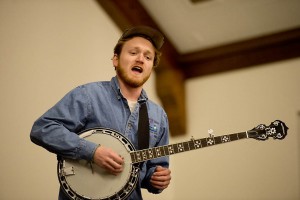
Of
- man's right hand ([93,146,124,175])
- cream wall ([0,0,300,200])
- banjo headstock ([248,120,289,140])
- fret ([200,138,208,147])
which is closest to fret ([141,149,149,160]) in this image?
man's right hand ([93,146,124,175])

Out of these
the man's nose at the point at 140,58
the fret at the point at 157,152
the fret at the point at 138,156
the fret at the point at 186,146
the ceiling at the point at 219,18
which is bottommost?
the fret at the point at 138,156

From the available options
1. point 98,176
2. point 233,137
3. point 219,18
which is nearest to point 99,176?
point 98,176

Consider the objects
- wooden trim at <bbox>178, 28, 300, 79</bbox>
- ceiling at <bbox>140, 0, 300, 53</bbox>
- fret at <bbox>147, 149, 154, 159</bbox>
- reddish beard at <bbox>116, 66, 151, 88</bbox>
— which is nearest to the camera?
fret at <bbox>147, 149, 154, 159</bbox>

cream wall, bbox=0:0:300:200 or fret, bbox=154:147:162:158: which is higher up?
cream wall, bbox=0:0:300:200

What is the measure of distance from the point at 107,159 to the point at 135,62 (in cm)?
48

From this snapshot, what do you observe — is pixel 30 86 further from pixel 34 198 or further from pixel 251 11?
pixel 251 11

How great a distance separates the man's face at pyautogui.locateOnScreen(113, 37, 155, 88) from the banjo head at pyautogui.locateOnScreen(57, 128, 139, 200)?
28cm

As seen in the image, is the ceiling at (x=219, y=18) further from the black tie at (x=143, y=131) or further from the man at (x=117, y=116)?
the black tie at (x=143, y=131)

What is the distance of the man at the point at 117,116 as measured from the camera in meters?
1.58

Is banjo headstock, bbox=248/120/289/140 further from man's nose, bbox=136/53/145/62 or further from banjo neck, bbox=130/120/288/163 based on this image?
man's nose, bbox=136/53/145/62

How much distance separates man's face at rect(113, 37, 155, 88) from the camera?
71.7 inches

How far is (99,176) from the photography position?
1.64 m

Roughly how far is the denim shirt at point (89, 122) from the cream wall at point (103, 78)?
1.29 metres

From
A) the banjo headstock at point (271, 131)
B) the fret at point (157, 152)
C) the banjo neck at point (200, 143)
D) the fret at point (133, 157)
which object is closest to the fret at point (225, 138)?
the banjo neck at point (200, 143)
